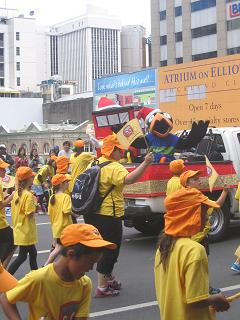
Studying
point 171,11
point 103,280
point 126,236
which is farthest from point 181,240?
point 171,11

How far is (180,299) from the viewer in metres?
3.59

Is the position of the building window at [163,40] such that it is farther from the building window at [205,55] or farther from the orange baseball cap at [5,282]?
the orange baseball cap at [5,282]

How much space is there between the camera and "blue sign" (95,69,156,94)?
3266 centimetres

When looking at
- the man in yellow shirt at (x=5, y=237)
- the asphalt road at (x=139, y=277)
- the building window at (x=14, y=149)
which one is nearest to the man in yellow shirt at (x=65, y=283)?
the asphalt road at (x=139, y=277)

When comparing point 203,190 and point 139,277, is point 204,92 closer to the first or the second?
point 203,190

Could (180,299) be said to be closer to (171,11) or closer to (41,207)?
(41,207)

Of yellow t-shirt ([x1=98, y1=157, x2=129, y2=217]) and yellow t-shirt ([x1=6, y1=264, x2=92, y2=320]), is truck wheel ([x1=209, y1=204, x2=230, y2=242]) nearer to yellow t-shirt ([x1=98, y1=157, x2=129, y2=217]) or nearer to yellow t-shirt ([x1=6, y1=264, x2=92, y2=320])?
yellow t-shirt ([x1=98, y1=157, x2=129, y2=217])

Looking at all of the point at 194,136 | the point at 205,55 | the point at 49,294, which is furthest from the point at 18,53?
the point at 49,294

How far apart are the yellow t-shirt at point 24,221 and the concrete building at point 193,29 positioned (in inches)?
2615

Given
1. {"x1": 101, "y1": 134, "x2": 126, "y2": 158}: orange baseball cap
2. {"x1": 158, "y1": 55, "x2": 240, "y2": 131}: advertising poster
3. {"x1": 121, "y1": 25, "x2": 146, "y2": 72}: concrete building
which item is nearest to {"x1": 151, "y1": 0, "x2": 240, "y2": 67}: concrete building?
{"x1": 158, "y1": 55, "x2": 240, "y2": 131}: advertising poster

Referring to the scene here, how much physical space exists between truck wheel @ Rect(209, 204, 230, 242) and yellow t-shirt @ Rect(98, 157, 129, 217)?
3554 millimetres

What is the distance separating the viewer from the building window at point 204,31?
246 ft

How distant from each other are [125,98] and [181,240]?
3213 centimetres

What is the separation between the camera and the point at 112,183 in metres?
6.75
